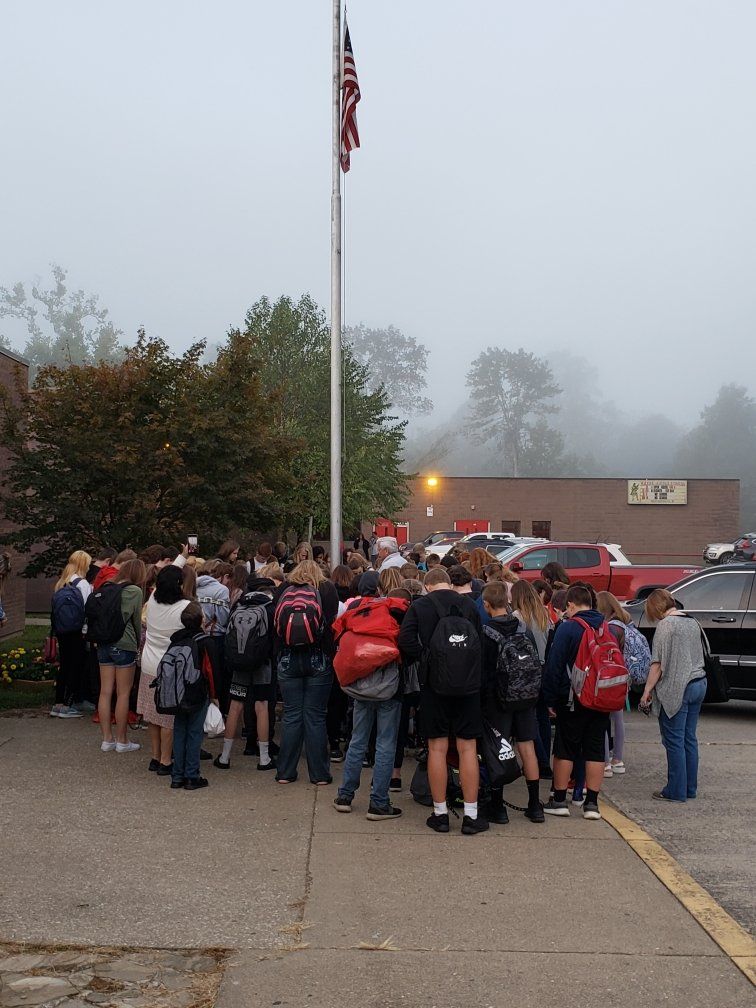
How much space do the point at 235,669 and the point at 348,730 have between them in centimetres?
171

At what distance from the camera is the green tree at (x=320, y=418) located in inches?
1403

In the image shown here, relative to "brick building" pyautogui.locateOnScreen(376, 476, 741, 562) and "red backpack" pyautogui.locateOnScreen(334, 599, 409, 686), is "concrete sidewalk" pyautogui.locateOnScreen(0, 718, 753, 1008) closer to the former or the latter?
"red backpack" pyautogui.locateOnScreen(334, 599, 409, 686)

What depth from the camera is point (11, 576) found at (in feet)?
62.4

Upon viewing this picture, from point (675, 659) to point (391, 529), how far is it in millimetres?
36121

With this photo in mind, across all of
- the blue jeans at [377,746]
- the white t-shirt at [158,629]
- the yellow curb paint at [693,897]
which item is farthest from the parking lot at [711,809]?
the white t-shirt at [158,629]

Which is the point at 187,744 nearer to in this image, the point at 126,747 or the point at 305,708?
the point at 305,708

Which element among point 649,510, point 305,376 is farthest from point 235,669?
point 649,510

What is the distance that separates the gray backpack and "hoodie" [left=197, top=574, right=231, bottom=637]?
2149mm

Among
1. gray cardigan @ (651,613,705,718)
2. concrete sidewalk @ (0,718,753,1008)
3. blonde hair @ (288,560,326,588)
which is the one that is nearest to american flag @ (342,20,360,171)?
blonde hair @ (288,560,326,588)

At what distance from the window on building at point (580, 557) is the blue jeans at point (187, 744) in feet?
38.7

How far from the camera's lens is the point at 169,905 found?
18.2ft

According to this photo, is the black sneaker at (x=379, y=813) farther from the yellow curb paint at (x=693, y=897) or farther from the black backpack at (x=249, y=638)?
the black backpack at (x=249, y=638)

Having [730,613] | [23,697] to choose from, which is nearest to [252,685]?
[23,697]

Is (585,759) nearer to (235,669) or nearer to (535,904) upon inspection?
(535,904)
